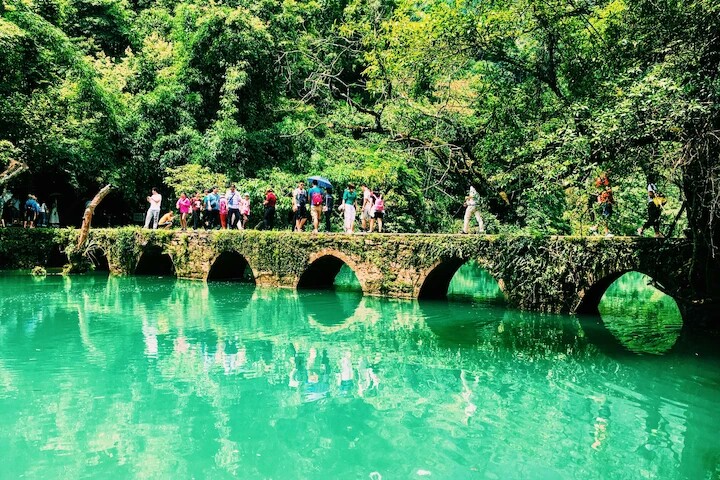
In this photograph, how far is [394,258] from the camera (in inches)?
689

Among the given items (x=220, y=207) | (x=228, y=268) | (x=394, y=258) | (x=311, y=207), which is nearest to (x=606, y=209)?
(x=394, y=258)

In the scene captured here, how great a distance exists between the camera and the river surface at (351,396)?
20.9 feet

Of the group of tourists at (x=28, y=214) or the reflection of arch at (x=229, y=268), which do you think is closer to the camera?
the reflection of arch at (x=229, y=268)

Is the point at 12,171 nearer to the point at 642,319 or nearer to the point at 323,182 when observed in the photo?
the point at 323,182

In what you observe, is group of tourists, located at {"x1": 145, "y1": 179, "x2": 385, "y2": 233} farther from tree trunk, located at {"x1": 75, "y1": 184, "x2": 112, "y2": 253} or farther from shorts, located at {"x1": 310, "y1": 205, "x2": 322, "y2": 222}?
tree trunk, located at {"x1": 75, "y1": 184, "x2": 112, "y2": 253}

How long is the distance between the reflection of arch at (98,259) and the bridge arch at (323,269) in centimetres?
900

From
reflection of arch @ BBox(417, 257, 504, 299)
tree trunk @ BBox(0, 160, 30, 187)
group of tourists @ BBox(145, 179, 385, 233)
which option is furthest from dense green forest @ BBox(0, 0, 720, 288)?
reflection of arch @ BBox(417, 257, 504, 299)

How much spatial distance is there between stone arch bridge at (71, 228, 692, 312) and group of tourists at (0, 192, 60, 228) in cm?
344

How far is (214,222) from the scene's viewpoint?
22.5 metres

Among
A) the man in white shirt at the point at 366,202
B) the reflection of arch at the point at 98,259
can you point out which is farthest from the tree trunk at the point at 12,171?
the man in white shirt at the point at 366,202

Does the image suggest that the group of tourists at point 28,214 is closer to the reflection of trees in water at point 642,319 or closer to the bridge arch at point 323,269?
the bridge arch at point 323,269

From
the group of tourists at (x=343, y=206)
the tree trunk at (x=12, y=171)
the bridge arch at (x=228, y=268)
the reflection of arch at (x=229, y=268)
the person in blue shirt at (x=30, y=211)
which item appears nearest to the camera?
the group of tourists at (x=343, y=206)

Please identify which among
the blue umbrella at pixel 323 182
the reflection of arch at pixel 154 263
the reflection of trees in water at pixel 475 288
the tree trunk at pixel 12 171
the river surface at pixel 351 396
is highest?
the tree trunk at pixel 12 171

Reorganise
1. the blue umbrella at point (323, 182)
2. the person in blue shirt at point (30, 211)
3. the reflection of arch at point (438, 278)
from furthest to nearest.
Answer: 1. the person in blue shirt at point (30, 211)
2. the blue umbrella at point (323, 182)
3. the reflection of arch at point (438, 278)
